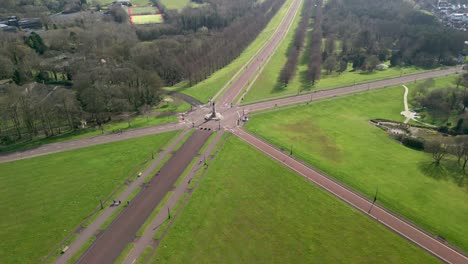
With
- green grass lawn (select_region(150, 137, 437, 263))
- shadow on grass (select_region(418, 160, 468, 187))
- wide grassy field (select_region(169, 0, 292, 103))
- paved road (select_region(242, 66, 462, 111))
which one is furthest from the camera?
wide grassy field (select_region(169, 0, 292, 103))

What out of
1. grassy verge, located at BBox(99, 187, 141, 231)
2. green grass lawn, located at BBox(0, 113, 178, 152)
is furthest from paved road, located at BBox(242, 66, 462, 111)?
grassy verge, located at BBox(99, 187, 141, 231)

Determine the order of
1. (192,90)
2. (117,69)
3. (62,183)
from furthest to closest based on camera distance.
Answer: (192,90)
(117,69)
(62,183)

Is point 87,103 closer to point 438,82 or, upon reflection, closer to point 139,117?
point 139,117

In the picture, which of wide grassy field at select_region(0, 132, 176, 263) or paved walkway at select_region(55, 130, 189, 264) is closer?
paved walkway at select_region(55, 130, 189, 264)

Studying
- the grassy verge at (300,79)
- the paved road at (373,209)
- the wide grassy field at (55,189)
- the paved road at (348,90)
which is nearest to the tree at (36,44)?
the wide grassy field at (55,189)

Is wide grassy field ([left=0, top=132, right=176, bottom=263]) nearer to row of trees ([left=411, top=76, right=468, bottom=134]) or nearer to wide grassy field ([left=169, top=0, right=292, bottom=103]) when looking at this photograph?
wide grassy field ([left=169, top=0, right=292, bottom=103])

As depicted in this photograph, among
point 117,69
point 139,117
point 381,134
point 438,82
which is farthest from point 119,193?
point 438,82

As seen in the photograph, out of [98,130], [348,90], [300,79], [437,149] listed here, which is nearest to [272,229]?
[437,149]
